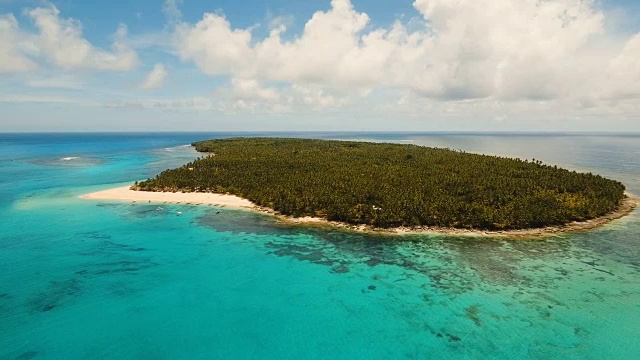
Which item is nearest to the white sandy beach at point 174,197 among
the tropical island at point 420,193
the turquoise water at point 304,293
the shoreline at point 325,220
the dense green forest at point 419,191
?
the shoreline at point 325,220

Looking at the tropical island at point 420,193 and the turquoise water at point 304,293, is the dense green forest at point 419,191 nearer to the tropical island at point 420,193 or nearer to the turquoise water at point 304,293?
the tropical island at point 420,193

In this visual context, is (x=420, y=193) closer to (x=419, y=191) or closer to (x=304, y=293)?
(x=419, y=191)

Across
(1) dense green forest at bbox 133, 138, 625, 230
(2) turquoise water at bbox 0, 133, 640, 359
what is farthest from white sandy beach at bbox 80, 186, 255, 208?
(2) turquoise water at bbox 0, 133, 640, 359

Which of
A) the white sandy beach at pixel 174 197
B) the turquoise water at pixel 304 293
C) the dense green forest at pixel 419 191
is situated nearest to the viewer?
the turquoise water at pixel 304 293

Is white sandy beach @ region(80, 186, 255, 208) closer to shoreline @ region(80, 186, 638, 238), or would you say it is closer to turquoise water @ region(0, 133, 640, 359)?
shoreline @ region(80, 186, 638, 238)

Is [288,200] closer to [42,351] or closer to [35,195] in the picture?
[42,351]

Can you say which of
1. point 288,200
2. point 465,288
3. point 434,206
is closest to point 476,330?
point 465,288

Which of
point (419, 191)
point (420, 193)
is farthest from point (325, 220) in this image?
point (419, 191)
